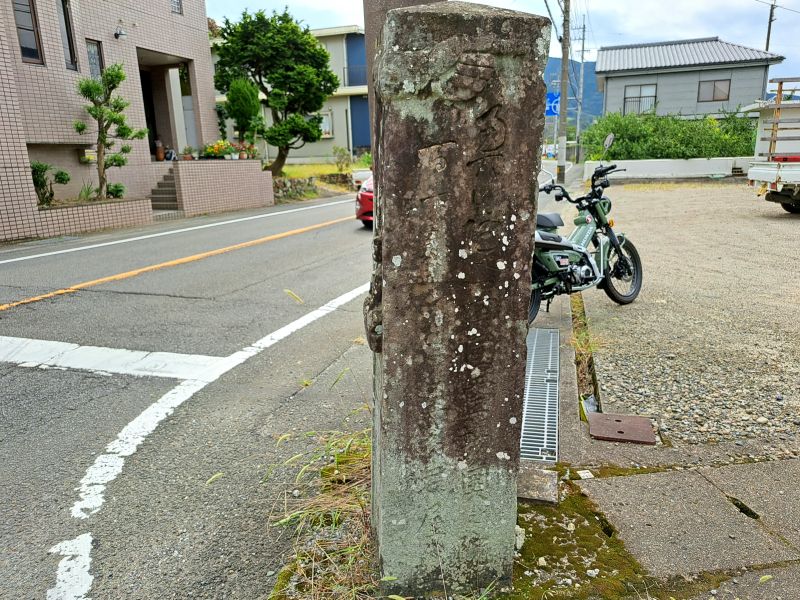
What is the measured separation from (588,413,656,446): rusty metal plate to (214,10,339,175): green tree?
66.9 feet

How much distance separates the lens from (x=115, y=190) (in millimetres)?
14609

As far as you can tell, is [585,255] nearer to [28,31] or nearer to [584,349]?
[584,349]

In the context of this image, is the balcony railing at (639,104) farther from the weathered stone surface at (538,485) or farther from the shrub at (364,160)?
the weathered stone surface at (538,485)

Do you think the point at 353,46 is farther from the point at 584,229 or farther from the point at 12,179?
the point at 584,229

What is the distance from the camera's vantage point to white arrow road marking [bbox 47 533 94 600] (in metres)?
2.25

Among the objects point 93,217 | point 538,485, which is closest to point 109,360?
point 538,485

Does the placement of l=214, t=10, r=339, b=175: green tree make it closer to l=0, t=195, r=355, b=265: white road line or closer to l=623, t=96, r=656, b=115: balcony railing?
l=0, t=195, r=355, b=265: white road line

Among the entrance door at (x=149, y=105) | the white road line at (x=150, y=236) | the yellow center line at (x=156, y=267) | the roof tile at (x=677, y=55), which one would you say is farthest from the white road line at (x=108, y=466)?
the roof tile at (x=677, y=55)

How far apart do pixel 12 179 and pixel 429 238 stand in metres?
12.3

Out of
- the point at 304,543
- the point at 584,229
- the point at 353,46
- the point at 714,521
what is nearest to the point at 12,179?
the point at 584,229

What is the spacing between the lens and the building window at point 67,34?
14.2 m

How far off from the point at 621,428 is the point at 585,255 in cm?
211

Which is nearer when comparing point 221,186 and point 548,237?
point 548,237

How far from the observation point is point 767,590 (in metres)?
2.07
